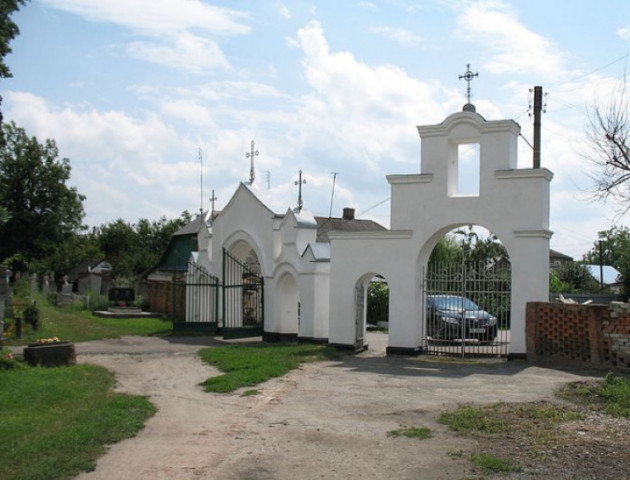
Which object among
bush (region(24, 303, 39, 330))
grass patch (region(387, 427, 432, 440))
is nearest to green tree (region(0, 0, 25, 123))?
bush (region(24, 303, 39, 330))

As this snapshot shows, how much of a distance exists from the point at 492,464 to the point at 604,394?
522cm

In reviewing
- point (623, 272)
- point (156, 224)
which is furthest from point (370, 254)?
point (156, 224)

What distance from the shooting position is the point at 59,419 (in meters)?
10.4

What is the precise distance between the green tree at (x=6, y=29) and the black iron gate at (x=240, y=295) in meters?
8.60

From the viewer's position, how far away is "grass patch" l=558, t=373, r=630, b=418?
11.6m

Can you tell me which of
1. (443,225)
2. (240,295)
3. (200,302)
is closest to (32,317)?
(200,302)

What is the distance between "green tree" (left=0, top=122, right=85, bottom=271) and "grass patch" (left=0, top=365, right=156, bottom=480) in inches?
1287

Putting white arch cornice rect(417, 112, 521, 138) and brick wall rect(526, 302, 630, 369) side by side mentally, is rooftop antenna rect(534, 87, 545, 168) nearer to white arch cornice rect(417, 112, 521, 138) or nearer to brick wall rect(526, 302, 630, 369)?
white arch cornice rect(417, 112, 521, 138)

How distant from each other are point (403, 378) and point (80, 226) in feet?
120

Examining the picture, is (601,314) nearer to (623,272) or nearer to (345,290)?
(345,290)

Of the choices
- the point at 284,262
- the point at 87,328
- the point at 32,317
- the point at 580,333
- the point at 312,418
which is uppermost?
the point at 284,262

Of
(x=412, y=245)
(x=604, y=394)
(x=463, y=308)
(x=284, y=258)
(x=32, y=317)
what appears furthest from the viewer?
(x=32, y=317)

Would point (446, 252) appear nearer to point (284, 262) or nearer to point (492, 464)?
point (284, 262)

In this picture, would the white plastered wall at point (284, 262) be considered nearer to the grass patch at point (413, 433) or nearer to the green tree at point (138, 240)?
the grass patch at point (413, 433)
